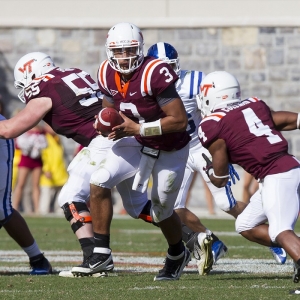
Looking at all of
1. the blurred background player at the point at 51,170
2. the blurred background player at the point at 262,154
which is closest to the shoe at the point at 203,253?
the blurred background player at the point at 262,154

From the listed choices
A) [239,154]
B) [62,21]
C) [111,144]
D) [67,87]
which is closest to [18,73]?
[67,87]

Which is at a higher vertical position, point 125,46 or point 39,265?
point 125,46

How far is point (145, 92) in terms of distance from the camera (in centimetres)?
579

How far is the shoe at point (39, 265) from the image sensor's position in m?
6.61

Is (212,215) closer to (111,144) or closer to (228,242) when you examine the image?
(228,242)

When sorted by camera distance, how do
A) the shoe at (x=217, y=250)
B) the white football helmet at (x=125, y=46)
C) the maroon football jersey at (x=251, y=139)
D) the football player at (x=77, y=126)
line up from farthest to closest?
the shoe at (x=217, y=250)
the football player at (x=77, y=126)
the white football helmet at (x=125, y=46)
the maroon football jersey at (x=251, y=139)

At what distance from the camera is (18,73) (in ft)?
22.1

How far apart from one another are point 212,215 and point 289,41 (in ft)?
12.4

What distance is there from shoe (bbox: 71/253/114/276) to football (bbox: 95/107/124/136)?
2.88 ft

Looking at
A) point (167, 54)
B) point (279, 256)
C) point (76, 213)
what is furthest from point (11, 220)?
point (279, 256)

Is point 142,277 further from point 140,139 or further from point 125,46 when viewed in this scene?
point 125,46

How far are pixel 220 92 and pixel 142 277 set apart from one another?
53.0 inches

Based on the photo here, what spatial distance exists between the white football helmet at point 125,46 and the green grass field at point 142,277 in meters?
1.38

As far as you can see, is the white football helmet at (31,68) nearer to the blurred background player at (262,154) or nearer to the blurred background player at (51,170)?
the blurred background player at (262,154)
